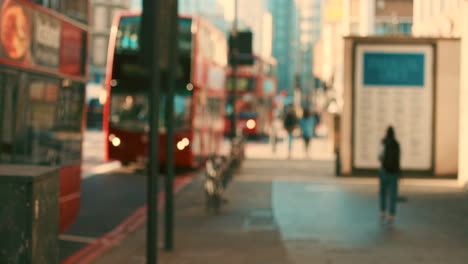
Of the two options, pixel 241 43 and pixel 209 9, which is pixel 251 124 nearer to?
pixel 241 43

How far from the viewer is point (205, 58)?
20625 mm

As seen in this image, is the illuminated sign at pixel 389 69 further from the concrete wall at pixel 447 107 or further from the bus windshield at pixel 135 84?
the bus windshield at pixel 135 84

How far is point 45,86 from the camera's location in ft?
28.3

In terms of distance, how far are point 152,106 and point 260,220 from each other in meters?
4.75

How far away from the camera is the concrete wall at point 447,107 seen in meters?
18.2

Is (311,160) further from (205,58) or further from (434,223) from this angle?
(434,223)

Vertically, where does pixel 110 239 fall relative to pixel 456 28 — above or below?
below

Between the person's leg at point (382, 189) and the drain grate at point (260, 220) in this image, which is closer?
the drain grate at point (260, 220)

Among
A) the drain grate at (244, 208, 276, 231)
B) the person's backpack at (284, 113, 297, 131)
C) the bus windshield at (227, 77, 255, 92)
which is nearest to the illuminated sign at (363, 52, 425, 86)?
the drain grate at (244, 208, 276, 231)

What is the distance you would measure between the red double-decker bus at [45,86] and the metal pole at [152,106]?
1.38 meters

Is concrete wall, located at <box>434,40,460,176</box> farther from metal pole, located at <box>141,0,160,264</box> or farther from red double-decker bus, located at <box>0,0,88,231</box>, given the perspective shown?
metal pole, located at <box>141,0,160,264</box>

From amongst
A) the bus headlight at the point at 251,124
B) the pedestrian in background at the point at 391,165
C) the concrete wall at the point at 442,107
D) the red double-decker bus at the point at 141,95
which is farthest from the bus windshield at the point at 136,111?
the bus headlight at the point at 251,124

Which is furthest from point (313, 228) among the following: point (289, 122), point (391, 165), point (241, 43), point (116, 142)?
point (289, 122)

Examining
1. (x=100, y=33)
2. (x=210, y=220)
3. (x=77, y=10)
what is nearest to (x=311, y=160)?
(x=210, y=220)
